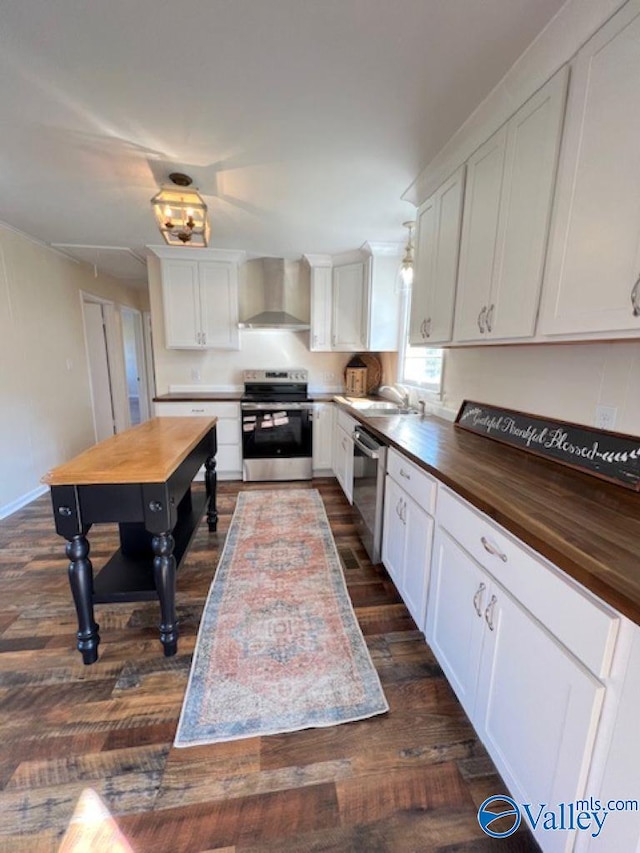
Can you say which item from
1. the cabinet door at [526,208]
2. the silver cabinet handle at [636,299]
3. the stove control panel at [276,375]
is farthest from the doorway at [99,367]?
the silver cabinet handle at [636,299]

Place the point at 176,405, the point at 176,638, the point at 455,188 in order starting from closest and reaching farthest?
the point at 176,638 → the point at 455,188 → the point at 176,405

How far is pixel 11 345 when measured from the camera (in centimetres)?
310

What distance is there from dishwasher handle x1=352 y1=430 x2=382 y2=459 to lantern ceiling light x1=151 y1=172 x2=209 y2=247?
163 centimetres

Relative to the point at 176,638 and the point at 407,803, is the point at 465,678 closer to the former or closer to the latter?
the point at 407,803

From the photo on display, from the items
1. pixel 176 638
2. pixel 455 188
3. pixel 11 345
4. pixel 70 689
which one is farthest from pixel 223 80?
pixel 11 345

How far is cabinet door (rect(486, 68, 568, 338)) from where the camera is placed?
1234 millimetres

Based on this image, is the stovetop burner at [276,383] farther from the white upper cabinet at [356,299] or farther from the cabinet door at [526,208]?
the cabinet door at [526,208]

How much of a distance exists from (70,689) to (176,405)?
258cm

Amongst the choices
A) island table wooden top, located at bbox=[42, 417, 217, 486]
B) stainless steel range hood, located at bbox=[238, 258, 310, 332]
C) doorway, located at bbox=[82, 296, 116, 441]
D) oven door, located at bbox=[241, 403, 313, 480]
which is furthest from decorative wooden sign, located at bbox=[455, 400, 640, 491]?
doorway, located at bbox=[82, 296, 116, 441]

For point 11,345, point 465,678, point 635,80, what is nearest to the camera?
point 635,80

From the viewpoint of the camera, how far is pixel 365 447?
2412 millimetres

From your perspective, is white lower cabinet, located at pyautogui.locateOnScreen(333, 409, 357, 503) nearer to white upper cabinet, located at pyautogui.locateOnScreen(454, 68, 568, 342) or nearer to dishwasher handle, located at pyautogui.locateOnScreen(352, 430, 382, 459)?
dishwasher handle, located at pyautogui.locateOnScreen(352, 430, 382, 459)

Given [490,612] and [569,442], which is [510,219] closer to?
[569,442]

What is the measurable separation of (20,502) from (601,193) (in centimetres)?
435
